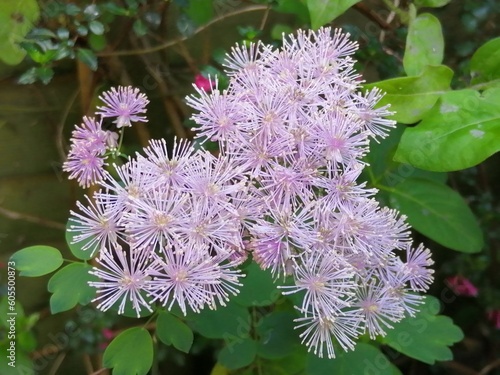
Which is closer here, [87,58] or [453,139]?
[453,139]

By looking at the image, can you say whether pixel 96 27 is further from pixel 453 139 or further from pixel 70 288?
pixel 453 139

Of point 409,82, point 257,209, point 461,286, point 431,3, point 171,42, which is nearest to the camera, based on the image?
point 257,209

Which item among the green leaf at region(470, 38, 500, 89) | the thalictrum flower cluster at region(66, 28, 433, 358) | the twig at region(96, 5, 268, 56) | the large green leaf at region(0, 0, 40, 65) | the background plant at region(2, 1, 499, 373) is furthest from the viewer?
the twig at region(96, 5, 268, 56)

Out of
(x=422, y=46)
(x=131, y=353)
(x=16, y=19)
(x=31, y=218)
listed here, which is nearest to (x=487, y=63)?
(x=422, y=46)

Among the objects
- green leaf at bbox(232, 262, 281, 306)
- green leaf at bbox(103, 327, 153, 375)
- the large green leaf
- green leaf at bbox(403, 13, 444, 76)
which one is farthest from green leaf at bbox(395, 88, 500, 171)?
the large green leaf

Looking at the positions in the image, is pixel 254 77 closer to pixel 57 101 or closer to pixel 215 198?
pixel 215 198

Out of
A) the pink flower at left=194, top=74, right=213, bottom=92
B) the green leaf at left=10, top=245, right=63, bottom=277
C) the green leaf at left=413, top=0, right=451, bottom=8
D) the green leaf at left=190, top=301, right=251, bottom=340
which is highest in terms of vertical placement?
the green leaf at left=413, top=0, right=451, bottom=8

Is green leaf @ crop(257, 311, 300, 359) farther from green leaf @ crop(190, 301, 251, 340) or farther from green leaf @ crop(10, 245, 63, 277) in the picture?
green leaf @ crop(10, 245, 63, 277)

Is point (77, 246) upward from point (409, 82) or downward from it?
downward
